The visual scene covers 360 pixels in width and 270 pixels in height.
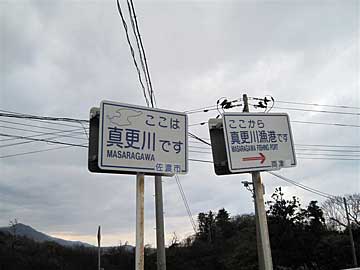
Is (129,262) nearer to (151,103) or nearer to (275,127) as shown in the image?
(151,103)

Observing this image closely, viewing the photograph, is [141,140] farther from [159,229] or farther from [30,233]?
[30,233]

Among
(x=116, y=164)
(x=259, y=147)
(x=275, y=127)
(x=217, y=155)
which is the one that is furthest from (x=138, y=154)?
(x=275, y=127)

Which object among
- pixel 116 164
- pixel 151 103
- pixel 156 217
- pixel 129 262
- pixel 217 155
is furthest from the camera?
pixel 129 262

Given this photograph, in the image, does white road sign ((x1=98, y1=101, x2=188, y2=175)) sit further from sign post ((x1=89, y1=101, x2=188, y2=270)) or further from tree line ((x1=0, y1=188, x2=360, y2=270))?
tree line ((x1=0, y1=188, x2=360, y2=270))

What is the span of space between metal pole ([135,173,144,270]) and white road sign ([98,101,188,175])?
15cm

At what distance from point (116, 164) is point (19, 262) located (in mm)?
19383

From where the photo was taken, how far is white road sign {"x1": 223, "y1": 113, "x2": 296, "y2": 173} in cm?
269

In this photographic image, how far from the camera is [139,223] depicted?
98.7 inches

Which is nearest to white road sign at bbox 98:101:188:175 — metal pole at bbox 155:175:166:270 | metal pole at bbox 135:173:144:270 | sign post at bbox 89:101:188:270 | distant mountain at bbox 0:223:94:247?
sign post at bbox 89:101:188:270

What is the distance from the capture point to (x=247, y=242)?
1905cm

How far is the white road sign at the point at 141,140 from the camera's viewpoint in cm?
242

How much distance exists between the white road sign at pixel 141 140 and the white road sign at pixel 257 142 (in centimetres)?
37

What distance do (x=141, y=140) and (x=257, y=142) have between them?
922 mm

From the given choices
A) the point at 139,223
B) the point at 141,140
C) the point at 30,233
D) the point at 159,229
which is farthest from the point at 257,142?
the point at 30,233
